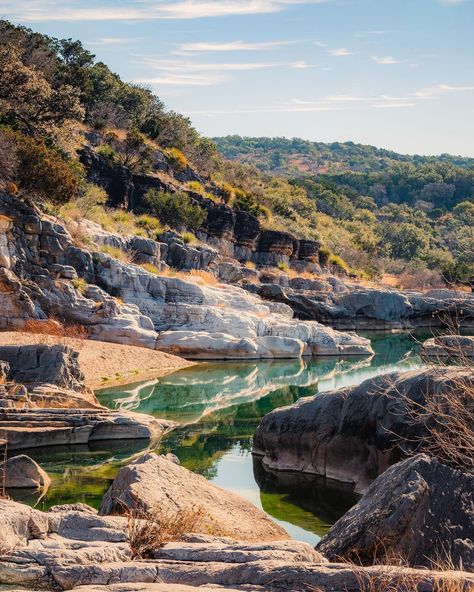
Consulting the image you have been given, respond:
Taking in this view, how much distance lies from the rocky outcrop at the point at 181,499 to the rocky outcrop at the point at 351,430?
278cm

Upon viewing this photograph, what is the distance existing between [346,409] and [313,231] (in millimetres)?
55428

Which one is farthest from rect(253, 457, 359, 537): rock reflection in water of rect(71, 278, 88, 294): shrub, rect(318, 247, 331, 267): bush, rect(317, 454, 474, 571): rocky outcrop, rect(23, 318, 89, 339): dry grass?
rect(318, 247, 331, 267): bush

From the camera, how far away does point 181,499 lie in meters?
11.6

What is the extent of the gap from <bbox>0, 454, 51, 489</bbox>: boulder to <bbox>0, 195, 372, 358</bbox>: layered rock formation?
16.1 metres

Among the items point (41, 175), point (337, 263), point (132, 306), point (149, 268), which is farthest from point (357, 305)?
point (41, 175)

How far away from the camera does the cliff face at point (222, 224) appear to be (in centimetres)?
5084

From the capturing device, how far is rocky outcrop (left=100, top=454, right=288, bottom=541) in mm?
10646

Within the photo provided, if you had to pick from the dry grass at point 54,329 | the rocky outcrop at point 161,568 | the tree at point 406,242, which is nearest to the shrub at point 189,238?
the dry grass at point 54,329

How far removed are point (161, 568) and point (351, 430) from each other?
32.4ft

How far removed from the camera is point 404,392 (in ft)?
49.1

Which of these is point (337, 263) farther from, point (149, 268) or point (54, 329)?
point (54, 329)

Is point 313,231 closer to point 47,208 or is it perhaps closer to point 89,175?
point 89,175

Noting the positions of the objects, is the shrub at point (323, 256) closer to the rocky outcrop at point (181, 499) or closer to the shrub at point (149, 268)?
the shrub at point (149, 268)

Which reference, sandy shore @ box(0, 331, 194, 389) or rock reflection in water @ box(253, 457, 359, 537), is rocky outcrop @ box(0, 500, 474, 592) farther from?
sandy shore @ box(0, 331, 194, 389)
